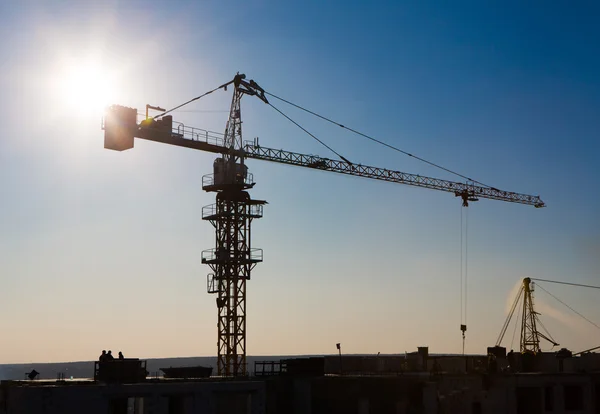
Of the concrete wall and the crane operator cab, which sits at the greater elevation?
the crane operator cab

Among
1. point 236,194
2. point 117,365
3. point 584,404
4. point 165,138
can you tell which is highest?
point 165,138

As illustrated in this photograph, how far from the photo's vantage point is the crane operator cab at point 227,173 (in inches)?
4085

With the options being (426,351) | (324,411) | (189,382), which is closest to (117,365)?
(189,382)

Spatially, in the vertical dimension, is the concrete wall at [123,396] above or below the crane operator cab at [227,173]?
below

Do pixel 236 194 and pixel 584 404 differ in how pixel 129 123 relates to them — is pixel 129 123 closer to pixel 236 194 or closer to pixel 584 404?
pixel 236 194

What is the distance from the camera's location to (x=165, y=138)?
103688 millimetres

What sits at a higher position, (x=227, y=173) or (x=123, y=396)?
(x=227, y=173)

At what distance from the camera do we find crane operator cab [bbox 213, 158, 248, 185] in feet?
340

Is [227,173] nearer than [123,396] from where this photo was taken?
No

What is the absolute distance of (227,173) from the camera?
341 feet

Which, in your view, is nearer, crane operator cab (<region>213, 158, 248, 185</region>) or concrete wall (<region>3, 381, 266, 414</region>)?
concrete wall (<region>3, 381, 266, 414</region>)

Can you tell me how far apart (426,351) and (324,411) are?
17.9 meters

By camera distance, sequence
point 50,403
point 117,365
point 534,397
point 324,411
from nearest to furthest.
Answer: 1. point 50,403
2. point 117,365
3. point 324,411
4. point 534,397

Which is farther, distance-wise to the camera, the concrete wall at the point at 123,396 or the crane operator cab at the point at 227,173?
the crane operator cab at the point at 227,173
